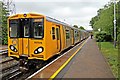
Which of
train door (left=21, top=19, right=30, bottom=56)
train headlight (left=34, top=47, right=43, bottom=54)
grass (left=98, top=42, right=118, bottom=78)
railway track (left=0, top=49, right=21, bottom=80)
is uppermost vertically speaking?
train door (left=21, top=19, right=30, bottom=56)

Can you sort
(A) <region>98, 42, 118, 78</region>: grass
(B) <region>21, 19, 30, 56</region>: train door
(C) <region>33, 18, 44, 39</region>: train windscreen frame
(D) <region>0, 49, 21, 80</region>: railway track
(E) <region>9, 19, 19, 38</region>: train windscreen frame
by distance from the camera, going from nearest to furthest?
(A) <region>98, 42, 118, 78</region>: grass
(C) <region>33, 18, 44, 39</region>: train windscreen frame
(B) <region>21, 19, 30, 56</region>: train door
(E) <region>9, 19, 19, 38</region>: train windscreen frame
(D) <region>0, 49, 21, 80</region>: railway track

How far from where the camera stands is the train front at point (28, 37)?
12.3 metres

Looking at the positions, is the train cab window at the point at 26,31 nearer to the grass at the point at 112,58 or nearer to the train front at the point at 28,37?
the train front at the point at 28,37

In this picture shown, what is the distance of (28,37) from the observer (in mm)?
12414

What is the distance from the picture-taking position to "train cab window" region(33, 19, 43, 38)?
12289 millimetres

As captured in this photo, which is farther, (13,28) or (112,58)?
(112,58)

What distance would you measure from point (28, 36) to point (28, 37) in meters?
0.06

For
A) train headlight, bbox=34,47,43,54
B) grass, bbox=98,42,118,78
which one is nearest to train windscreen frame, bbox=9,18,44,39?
train headlight, bbox=34,47,43,54

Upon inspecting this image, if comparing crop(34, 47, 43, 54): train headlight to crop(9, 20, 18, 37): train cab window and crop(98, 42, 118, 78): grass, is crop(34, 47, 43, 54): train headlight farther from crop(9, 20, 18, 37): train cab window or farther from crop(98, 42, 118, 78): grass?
crop(98, 42, 118, 78): grass

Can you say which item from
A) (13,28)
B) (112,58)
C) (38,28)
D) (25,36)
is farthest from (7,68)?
(112,58)

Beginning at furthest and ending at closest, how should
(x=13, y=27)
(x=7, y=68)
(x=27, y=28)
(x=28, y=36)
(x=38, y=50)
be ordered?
(x=7, y=68) < (x=13, y=27) < (x=27, y=28) < (x=28, y=36) < (x=38, y=50)

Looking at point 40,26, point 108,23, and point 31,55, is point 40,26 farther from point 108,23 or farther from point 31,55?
point 108,23

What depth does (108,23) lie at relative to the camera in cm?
3347

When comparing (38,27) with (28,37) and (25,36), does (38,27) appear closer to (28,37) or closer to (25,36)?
(28,37)
